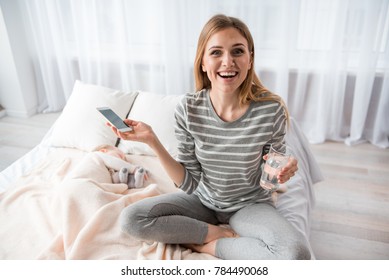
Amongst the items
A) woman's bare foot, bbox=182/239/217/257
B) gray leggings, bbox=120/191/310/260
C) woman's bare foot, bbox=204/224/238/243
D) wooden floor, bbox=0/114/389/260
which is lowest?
wooden floor, bbox=0/114/389/260

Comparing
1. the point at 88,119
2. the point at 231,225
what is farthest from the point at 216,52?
the point at 88,119

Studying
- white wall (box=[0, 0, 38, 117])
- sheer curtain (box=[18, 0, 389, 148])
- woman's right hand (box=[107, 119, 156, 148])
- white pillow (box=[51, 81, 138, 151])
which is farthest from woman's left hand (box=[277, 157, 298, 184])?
white wall (box=[0, 0, 38, 117])

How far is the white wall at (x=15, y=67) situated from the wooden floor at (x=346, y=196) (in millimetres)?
313

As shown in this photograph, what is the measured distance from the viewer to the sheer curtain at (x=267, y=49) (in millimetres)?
2162

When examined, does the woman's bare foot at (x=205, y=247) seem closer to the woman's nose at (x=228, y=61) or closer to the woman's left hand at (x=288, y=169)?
the woman's left hand at (x=288, y=169)

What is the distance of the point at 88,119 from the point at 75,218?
767 millimetres

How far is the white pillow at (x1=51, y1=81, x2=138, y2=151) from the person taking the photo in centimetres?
177

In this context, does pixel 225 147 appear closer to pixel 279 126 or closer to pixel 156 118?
pixel 279 126

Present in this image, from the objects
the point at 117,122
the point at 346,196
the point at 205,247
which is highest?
the point at 117,122

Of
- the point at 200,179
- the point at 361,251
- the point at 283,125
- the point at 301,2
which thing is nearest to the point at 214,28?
the point at 283,125

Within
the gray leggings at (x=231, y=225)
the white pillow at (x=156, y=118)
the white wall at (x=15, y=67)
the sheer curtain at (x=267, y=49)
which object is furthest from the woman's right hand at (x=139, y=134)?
the white wall at (x=15, y=67)

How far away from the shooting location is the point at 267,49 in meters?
2.38

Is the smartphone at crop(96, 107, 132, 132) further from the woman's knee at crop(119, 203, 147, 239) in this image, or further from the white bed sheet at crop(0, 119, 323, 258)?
the white bed sheet at crop(0, 119, 323, 258)

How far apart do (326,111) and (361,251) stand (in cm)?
117
